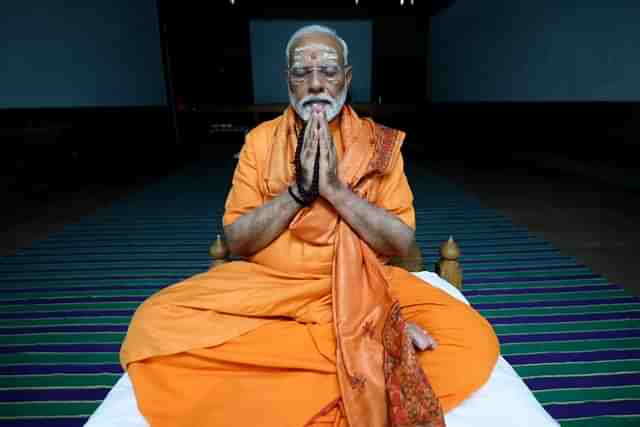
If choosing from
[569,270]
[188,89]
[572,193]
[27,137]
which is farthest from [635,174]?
[188,89]

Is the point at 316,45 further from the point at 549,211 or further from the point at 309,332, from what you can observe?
the point at 549,211

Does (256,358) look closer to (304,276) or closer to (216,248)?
(304,276)

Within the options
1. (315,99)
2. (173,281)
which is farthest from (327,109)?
(173,281)

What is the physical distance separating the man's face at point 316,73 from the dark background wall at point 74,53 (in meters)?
4.56

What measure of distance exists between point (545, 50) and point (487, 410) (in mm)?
5833

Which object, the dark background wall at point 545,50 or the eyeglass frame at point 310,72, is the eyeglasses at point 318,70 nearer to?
the eyeglass frame at point 310,72

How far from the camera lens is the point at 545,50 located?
5.73 m

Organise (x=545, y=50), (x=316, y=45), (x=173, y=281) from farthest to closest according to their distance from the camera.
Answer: (x=545, y=50) < (x=173, y=281) < (x=316, y=45)

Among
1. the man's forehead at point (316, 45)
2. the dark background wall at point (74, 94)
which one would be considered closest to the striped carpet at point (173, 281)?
the man's forehead at point (316, 45)

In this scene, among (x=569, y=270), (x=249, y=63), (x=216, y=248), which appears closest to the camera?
(x=216, y=248)

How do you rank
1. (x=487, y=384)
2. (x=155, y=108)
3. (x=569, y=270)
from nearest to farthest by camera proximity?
(x=487, y=384), (x=569, y=270), (x=155, y=108)

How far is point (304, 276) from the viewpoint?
1344 mm

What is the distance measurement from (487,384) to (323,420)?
1.47ft

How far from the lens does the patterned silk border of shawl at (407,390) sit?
1014mm
